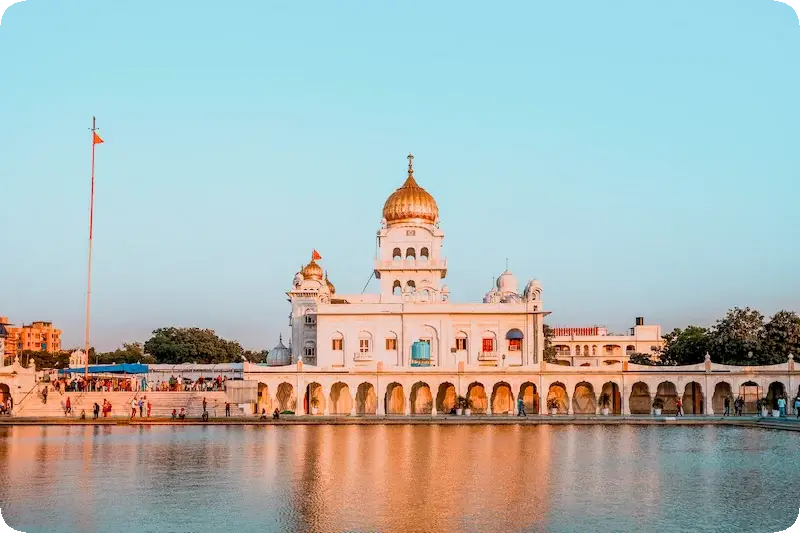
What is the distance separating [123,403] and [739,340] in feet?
133

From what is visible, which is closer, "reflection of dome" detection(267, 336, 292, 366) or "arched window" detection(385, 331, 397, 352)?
"arched window" detection(385, 331, 397, 352)

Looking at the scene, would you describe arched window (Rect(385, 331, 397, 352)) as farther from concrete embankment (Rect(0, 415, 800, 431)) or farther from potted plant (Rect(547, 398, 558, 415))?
concrete embankment (Rect(0, 415, 800, 431))

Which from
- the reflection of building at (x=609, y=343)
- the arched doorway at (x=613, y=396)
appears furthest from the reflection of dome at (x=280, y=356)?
the reflection of building at (x=609, y=343)

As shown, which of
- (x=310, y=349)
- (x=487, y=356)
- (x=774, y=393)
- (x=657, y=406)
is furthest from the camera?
(x=310, y=349)

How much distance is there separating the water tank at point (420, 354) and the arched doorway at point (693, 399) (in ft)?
54.7

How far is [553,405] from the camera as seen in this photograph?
59969 millimetres

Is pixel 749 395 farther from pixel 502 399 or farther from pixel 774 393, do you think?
pixel 502 399

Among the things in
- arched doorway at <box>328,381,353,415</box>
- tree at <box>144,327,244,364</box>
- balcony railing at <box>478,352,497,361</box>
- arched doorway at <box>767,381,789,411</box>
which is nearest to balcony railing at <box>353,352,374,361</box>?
arched doorway at <box>328,381,353,415</box>

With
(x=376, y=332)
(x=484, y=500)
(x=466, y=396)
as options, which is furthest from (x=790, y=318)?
(x=484, y=500)

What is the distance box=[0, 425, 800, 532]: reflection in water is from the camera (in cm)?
2025

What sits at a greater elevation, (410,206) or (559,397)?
(410,206)

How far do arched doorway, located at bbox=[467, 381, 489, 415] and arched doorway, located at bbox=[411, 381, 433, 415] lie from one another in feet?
8.83

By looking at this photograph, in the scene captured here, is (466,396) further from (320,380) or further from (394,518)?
(394,518)

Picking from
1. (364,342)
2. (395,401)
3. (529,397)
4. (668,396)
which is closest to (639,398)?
(668,396)
